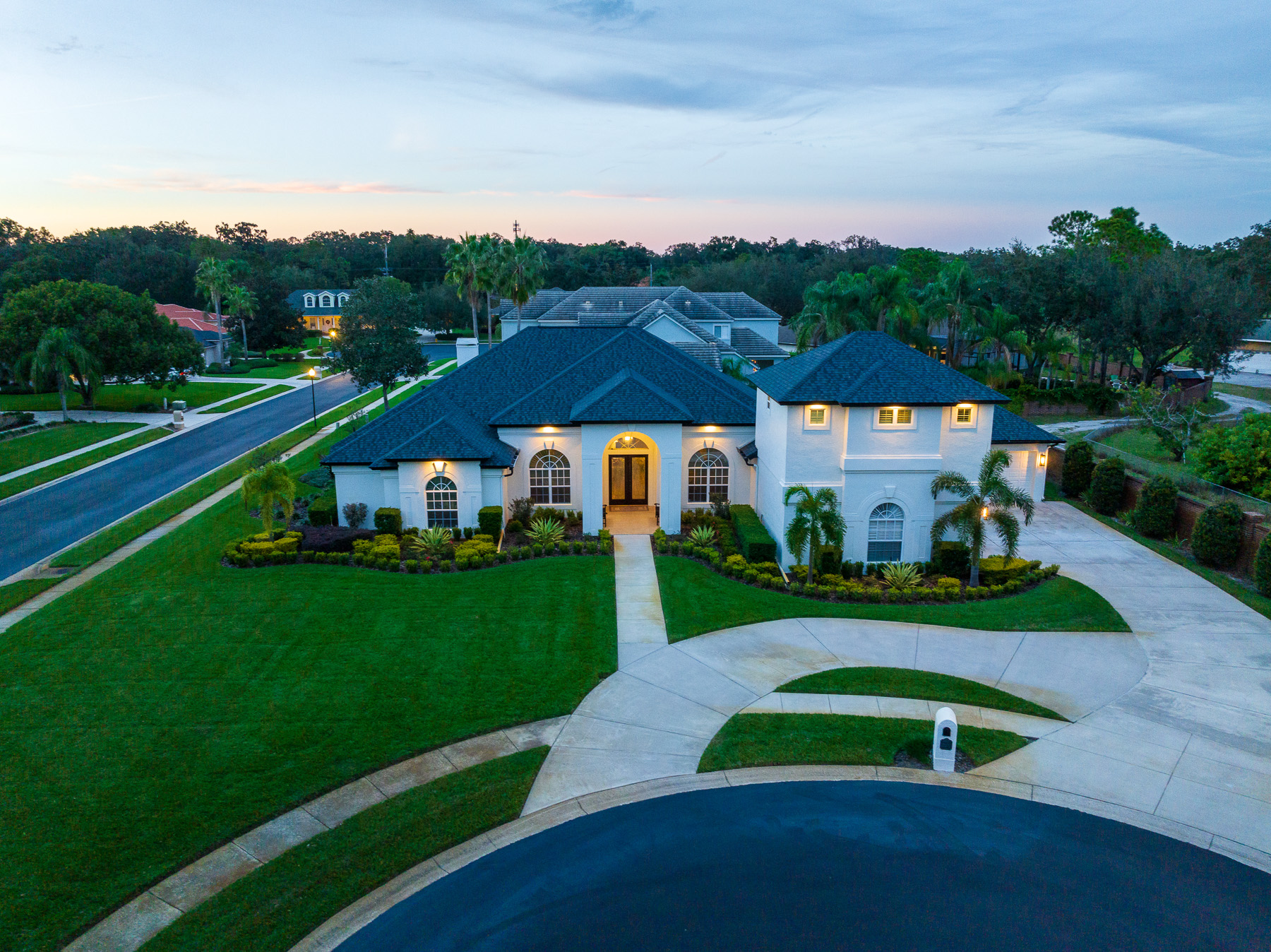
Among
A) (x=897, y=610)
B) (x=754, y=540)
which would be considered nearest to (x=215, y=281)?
(x=754, y=540)

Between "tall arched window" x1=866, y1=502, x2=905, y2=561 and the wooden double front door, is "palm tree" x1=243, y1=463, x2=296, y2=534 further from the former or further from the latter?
"tall arched window" x1=866, y1=502, x2=905, y2=561

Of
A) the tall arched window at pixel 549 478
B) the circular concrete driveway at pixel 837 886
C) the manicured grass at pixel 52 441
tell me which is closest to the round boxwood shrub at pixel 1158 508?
the circular concrete driveway at pixel 837 886

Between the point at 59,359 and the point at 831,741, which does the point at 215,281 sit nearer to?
the point at 59,359

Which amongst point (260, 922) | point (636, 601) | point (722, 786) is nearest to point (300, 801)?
point (260, 922)

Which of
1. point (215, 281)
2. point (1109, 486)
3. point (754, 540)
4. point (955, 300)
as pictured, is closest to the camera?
point (754, 540)

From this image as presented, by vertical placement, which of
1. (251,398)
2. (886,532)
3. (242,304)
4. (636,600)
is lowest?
(636,600)

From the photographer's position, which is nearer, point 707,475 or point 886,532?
point 886,532

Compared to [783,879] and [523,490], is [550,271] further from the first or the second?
[783,879]
